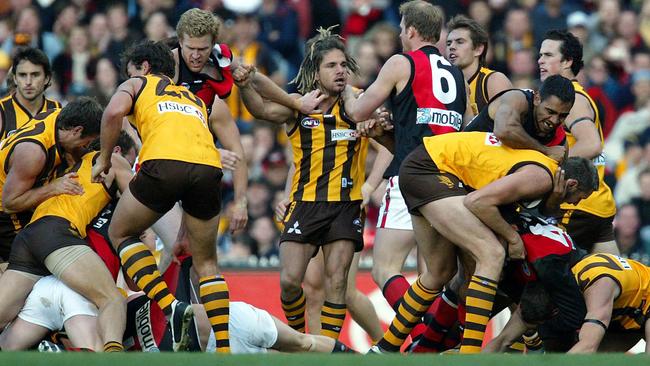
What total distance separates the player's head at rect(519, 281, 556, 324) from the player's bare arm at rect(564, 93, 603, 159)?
124 centimetres

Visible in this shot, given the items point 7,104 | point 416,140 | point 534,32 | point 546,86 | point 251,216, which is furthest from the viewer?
point 534,32

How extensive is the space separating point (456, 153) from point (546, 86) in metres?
0.71

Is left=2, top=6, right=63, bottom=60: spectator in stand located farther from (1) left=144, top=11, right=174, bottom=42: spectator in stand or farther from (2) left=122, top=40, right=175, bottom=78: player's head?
(2) left=122, top=40, right=175, bottom=78: player's head

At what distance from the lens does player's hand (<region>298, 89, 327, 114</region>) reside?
10039mm

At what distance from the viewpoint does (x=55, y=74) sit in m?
15.8

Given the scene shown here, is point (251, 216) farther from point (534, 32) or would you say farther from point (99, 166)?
point (99, 166)

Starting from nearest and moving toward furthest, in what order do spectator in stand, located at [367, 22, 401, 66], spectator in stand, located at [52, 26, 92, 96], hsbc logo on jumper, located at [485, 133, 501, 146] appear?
hsbc logo on jumper, located at [485, 133, 501, 146] → spectator in stand, located at [367, 22, 401, 66] → spectator in stand, located at [52, 26, 92, 96]

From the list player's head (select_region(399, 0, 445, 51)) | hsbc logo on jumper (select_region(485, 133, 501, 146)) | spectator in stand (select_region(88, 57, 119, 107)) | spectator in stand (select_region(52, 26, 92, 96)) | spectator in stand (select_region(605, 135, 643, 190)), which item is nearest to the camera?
hsbc logo on jumper (select_region(485, 133, 501, 146))

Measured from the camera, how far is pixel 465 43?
10172 millimetres

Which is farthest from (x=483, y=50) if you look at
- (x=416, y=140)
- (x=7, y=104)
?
(x=7, y=104)

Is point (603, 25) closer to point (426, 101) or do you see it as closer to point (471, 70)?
point (471, 70)

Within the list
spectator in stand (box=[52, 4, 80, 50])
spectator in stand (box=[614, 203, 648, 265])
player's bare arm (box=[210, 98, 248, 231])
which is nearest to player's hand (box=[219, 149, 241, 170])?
player's bare arm (box=[210, 98, 248, 231])

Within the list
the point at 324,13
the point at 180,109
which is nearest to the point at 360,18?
the point at 324,13

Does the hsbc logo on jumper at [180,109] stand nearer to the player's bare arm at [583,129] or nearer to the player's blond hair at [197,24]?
the player's blond hair at [197,24]
